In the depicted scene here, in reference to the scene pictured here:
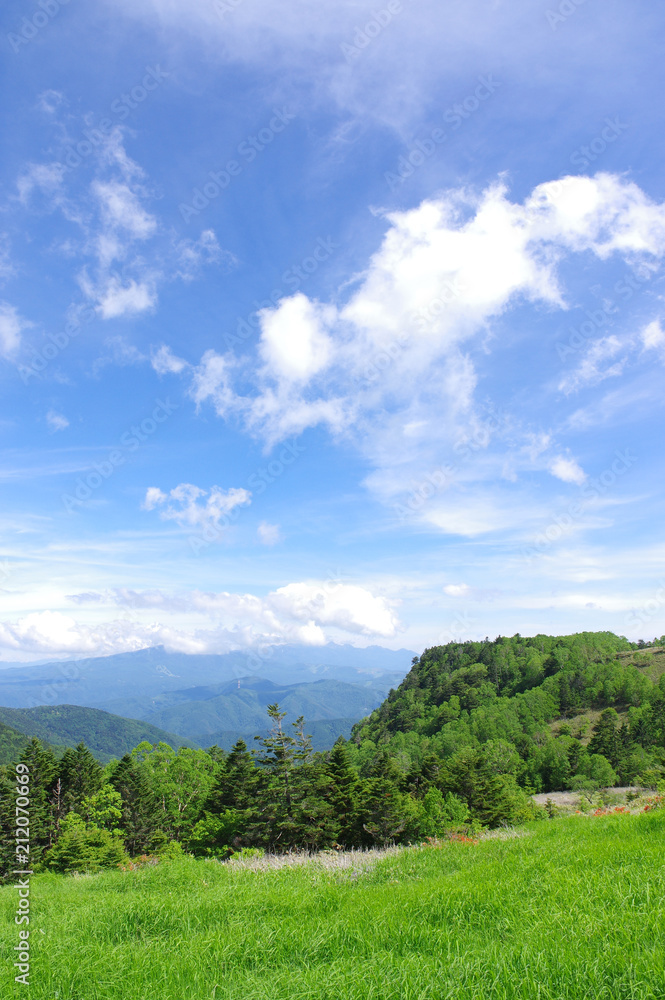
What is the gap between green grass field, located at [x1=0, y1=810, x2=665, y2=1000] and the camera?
3719 mm

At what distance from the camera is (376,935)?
195 inches

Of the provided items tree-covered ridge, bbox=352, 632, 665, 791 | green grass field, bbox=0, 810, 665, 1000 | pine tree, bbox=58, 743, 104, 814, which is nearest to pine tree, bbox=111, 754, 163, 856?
pine tree, bbox=58, 743, 104, 814

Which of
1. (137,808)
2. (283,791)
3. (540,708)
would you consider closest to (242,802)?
(283,791)

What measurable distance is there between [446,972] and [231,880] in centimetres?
613

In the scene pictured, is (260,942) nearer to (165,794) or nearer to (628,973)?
(628,973)

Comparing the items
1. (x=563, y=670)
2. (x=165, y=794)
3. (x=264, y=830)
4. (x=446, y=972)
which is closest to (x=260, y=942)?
(x=446, y=972)

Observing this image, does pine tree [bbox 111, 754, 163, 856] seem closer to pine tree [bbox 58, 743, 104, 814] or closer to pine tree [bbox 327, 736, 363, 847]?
pine tree [bbox 58, 743, 104, 814]

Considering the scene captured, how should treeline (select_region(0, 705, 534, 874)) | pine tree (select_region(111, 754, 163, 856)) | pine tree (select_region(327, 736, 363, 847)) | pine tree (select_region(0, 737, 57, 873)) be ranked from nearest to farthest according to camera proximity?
1. treeline (select_region(0, 705, 534, 874))
2. pine tree (select_region(327, 736, 363, 847))
3. pine tree (select_region(0, 737, 57, 873))
4. pine tree (select_region(111, 754, 163, 856))

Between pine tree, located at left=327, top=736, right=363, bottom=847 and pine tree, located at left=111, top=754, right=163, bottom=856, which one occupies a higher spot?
pine tree, located at left=327, top=736, right=363, bottom=847

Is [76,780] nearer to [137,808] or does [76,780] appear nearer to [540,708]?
[137,808]

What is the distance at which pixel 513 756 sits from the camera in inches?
3839

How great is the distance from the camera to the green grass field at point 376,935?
372 centimetres

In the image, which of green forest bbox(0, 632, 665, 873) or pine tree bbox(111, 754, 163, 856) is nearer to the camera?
green forest bbox(0, 632, 665, 873)

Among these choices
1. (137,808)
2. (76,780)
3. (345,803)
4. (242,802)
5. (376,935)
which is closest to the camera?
(376,935)
